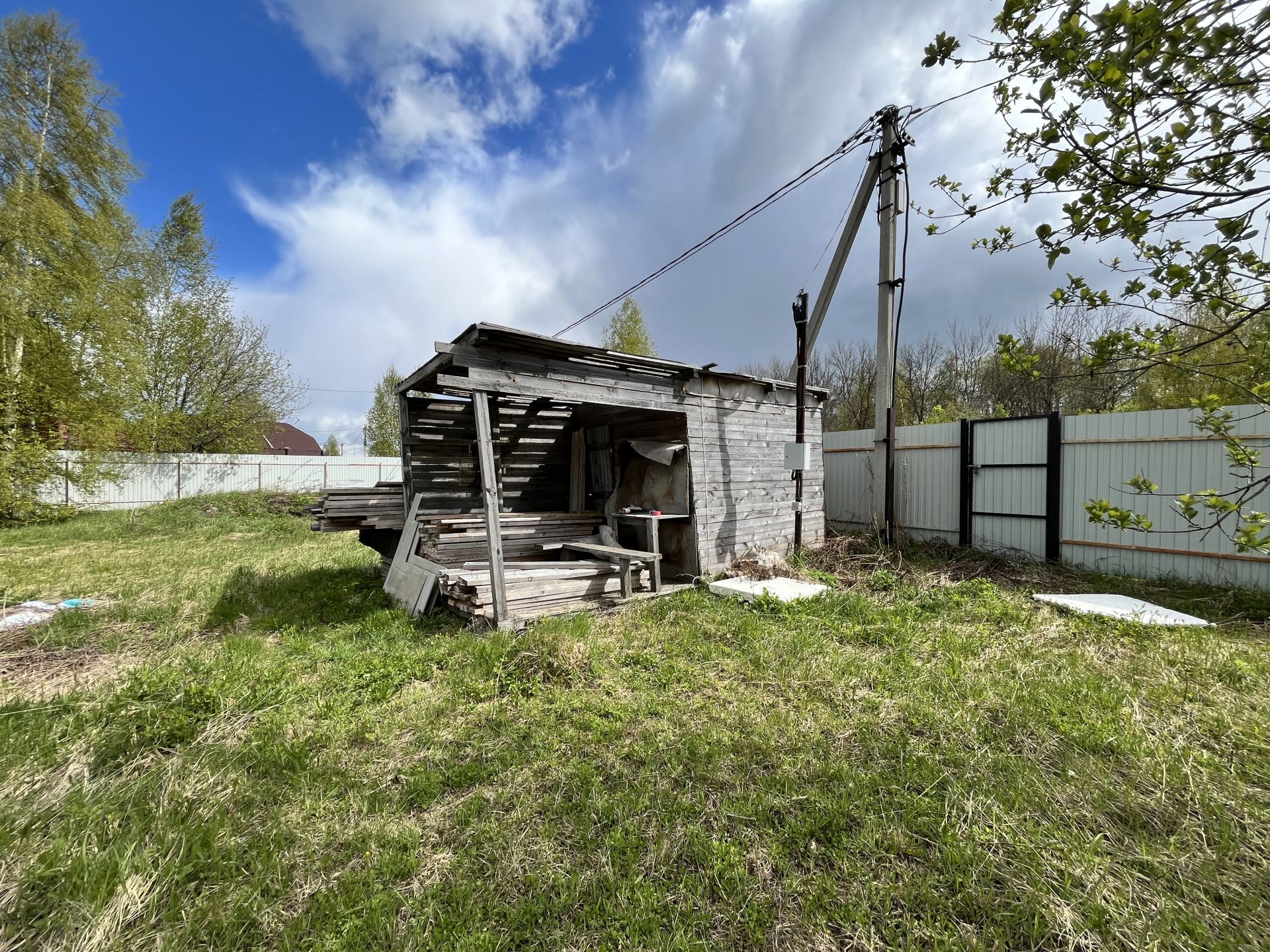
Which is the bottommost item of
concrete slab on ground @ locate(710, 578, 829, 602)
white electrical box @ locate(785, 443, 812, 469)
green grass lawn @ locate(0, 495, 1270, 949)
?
green grass lawn @ locate(0, 495, 1270, 949)

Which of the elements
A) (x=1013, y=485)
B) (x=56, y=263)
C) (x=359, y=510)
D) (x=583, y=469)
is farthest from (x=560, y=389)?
(x=56, y=263)

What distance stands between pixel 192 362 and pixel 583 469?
52.8 feet

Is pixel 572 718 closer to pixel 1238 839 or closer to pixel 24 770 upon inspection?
pixel 24 770

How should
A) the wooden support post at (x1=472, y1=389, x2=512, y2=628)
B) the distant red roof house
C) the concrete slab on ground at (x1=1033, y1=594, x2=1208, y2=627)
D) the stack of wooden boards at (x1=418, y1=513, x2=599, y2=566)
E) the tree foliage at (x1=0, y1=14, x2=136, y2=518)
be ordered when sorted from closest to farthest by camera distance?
the concrete slab on ground at (x1=1033, y1=594, x2=1208, y2=627) < the wooden support post at (x1=472, y1=389, x2=512, y2=628) < the stack of wooden boards at (x1=418, y1=513, x2=599, y2=566) < the tree foliage at (x1=0, y1=14, x2=136, y2=518) < the distant red roof house

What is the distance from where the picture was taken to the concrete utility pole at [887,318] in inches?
265

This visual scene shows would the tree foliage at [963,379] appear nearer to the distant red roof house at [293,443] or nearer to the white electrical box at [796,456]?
the white electrical box at [796,456]

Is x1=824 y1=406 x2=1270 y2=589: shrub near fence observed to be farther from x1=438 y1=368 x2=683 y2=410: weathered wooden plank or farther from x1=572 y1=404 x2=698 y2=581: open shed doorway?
x1=438 y1=368 x2=683 y2=410: weathered wooden plank

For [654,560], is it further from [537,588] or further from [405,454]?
[405,454]

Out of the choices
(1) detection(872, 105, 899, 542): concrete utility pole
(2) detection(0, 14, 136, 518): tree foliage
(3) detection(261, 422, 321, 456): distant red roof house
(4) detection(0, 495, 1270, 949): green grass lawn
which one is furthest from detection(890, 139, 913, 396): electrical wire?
(3) detection(261, 422, 321, 456): distant red roof house

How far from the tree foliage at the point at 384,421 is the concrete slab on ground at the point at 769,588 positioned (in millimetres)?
20820

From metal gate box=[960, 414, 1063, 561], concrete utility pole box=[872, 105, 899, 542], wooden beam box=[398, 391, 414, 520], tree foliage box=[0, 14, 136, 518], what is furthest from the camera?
tree foliage box=[0, 14, 136, 518]

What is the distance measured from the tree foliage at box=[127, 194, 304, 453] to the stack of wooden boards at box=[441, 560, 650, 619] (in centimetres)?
1571

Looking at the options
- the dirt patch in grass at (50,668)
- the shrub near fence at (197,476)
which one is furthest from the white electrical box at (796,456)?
the shrub near fence at (197,476)

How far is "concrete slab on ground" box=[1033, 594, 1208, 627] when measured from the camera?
425 cm
